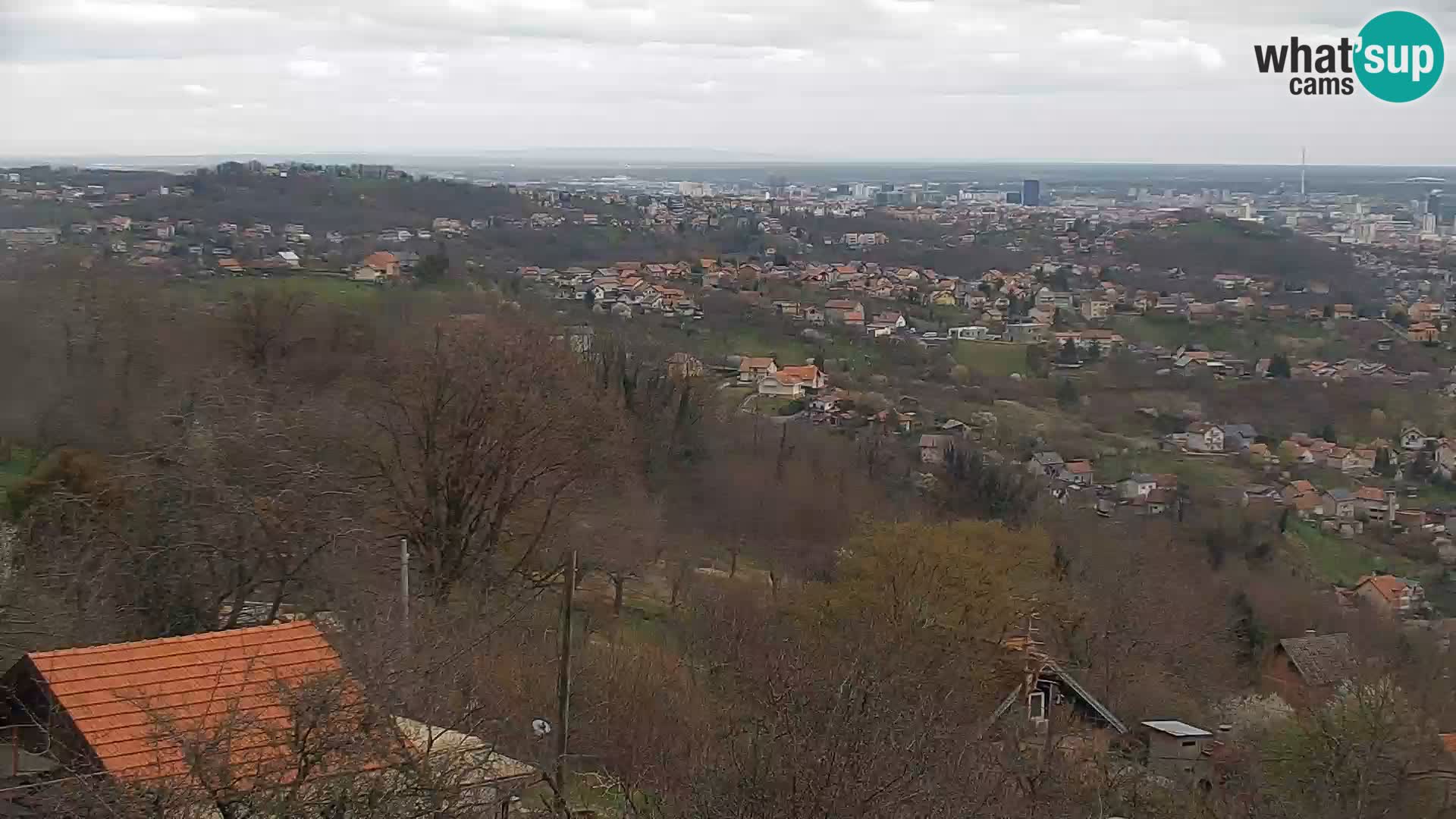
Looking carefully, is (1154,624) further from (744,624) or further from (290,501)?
(290,501)

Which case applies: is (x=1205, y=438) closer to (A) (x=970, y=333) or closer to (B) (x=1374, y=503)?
(B) (x=1374, y=503)

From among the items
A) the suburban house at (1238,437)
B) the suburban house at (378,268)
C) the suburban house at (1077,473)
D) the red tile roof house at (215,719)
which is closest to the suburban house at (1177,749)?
the red tile roof house at (215,719)

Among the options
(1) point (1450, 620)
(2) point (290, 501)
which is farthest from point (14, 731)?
(1) point (1450, 620)

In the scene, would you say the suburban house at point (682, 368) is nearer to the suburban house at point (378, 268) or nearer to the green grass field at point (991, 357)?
the suburban house at point (378, 268)

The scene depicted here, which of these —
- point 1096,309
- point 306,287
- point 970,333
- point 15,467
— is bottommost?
point 970,333

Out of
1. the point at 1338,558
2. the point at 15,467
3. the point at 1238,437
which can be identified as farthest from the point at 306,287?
the point at 1238,437
